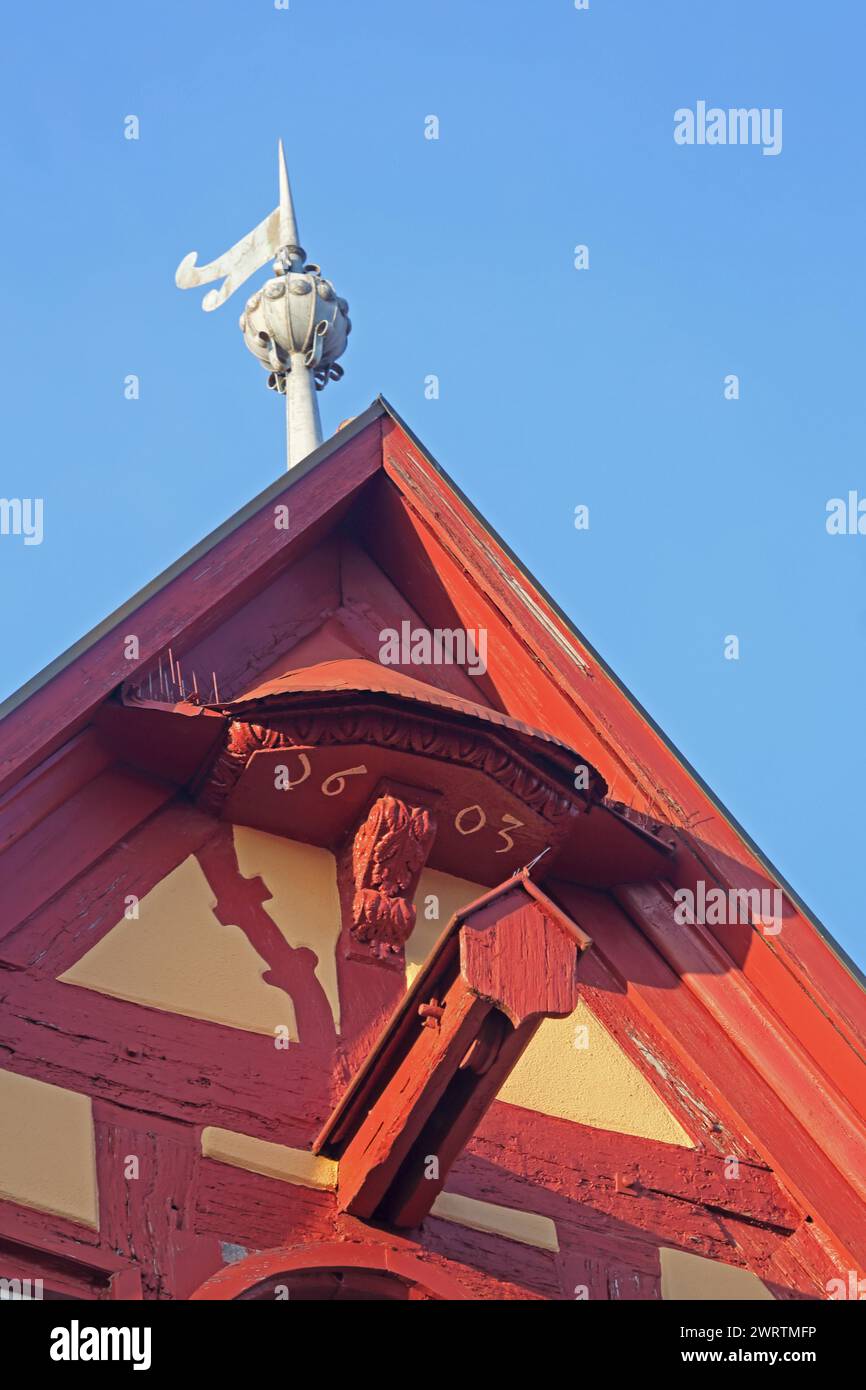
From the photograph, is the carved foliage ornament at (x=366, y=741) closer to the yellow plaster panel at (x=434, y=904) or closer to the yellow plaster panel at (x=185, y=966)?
the yellow plaster panel at (x=185, y=966)

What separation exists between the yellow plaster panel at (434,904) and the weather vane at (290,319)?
437cm

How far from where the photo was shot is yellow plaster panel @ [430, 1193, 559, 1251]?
22.6 ft

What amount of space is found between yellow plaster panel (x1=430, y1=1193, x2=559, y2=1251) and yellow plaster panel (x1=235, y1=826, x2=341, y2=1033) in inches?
30.8

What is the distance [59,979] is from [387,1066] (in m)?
Answer: 1.09

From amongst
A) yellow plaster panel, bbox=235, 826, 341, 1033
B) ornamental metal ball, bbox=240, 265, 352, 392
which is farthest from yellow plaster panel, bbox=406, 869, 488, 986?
ornamental metal ball, bbox=240, 265, 352, 392

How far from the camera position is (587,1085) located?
7.62 m

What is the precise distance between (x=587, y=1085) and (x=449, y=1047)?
1486mm

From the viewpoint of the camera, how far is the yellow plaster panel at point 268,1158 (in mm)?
6680

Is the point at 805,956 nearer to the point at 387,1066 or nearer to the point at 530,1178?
the point at 530,1178

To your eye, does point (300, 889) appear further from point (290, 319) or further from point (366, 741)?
point (290, 319)

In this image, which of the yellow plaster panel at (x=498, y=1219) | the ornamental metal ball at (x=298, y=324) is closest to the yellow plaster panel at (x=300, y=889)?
the yellow plaster panel at (x=498, y=1219)
